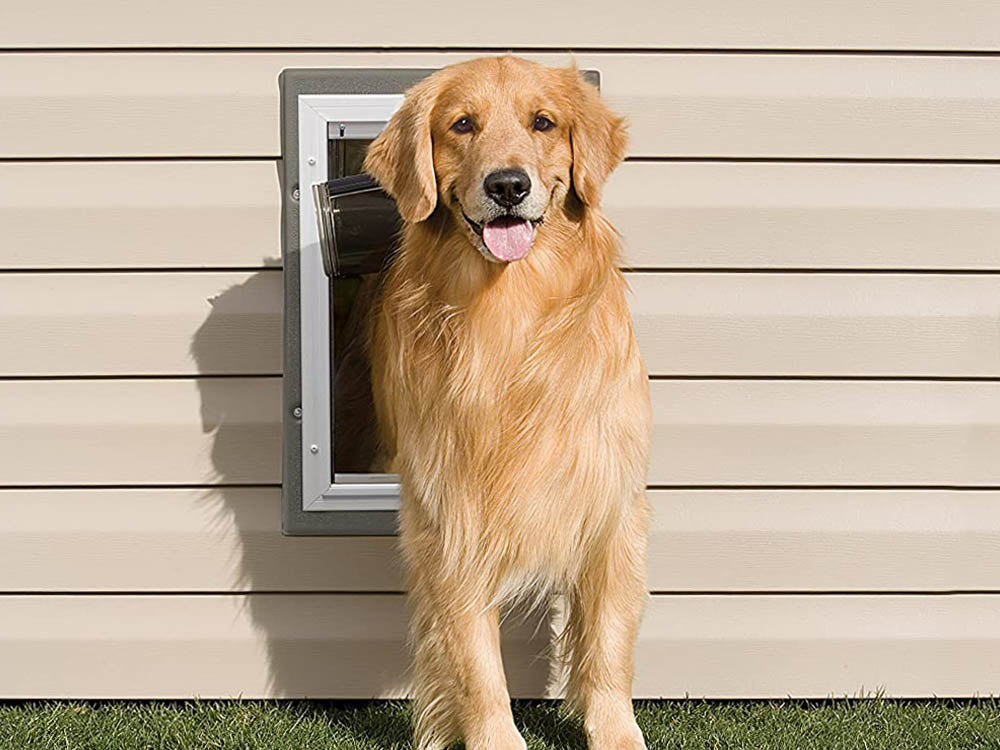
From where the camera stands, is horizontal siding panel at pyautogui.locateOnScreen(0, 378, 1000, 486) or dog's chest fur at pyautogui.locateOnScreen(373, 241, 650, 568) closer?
dog's chest fur at pyautogui.locateOnScreen(373, 241, 650, 568)

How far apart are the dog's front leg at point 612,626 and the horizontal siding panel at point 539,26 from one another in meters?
1.26

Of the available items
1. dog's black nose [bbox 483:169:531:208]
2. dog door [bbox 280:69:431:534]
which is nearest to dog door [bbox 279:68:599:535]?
dog door [bbox 280:69:431:534]

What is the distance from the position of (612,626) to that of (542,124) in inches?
46.1

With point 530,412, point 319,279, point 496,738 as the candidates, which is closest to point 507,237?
point 530,412

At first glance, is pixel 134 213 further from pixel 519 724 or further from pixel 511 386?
pixel 519 724

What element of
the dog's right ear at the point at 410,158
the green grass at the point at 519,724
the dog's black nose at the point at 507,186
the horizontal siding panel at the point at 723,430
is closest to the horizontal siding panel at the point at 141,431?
the horizontal siding panel at the point at 723,430

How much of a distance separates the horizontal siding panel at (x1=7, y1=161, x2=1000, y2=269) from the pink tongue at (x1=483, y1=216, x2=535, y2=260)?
2.20 feet

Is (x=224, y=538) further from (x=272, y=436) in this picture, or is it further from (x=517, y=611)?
(x=517, y=611)

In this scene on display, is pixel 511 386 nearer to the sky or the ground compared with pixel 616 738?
nearer to the sky

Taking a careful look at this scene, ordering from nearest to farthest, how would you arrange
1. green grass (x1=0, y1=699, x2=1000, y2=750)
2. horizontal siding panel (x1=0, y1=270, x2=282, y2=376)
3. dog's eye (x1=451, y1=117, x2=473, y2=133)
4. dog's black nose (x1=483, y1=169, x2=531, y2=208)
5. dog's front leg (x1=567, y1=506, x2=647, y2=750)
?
dog's black nose (x1=483, y1=169, x2=531, y2=208), dog's eye (x1=451, y1=117, x2=473, y2=133), dog's front leg (x1=567, y1=506, x2=647, y2=750), green grass (x1=0, y1=699, x2=1000, y2=750), horizontal siding panel (x1=0, y1=270, x2=282, y2=376)

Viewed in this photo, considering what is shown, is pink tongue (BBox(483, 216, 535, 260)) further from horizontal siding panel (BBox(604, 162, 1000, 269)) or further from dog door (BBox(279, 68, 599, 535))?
horizontal siding panel (BBox(604, 162, 1000, 269))

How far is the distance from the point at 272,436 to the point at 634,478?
1056mm

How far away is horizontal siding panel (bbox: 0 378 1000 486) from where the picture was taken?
3.37m

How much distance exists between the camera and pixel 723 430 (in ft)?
11.0
